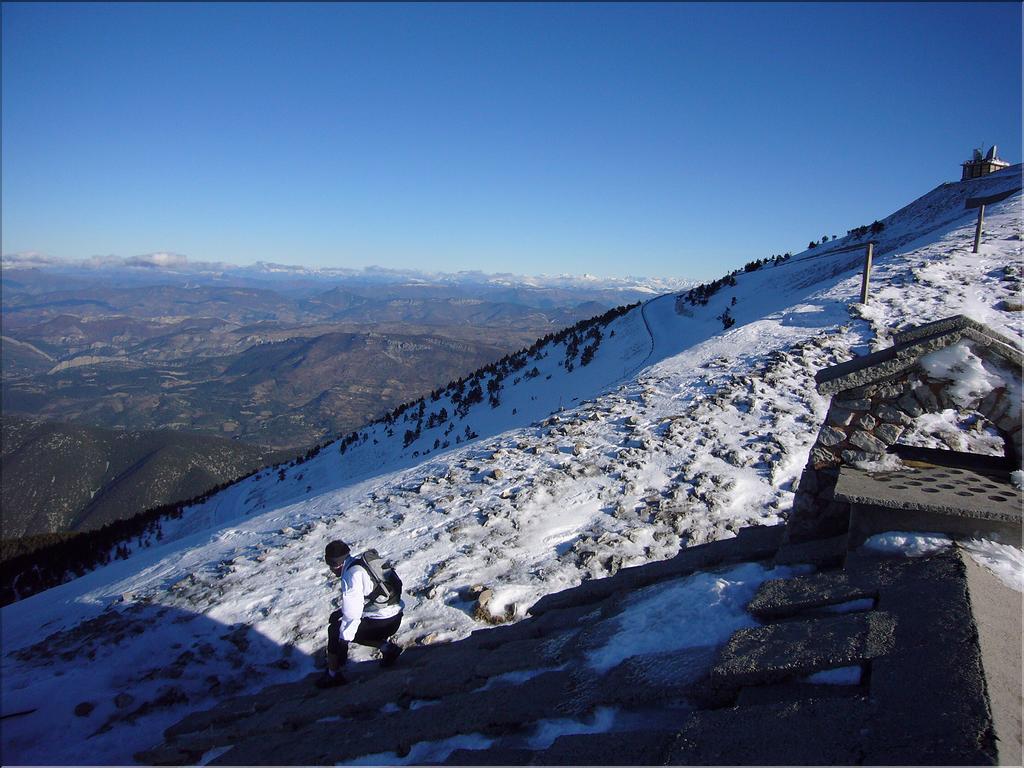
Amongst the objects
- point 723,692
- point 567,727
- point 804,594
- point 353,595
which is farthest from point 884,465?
point 353,595

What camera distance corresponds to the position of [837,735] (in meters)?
2.36

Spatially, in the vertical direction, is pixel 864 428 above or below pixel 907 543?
above

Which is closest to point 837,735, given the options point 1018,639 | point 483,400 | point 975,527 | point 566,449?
point 1018,639

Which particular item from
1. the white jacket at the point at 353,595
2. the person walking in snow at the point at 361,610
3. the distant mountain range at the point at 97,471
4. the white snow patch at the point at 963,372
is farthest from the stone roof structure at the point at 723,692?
the distant mountain range at the point at 97,471

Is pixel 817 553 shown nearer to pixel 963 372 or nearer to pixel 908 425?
pixel 908 425

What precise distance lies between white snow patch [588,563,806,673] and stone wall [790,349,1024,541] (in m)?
0.74

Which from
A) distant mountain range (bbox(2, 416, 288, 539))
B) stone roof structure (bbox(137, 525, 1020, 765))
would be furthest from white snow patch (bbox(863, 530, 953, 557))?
distant mountain range (bbox(2, 416, 288, 539))

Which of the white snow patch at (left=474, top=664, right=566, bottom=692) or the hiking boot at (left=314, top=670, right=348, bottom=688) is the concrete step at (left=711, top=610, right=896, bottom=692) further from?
the hiking boot at (left=314, top=670, right=348, bottom=688)

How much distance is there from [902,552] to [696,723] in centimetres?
208

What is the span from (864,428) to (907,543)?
1.31m

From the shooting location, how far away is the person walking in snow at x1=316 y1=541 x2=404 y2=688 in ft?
18.6

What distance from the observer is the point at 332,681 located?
5.75 m

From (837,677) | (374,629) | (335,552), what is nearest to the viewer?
(837,677)

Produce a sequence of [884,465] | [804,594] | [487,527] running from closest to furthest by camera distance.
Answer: [804,594]
[884,465]
[487,527]
